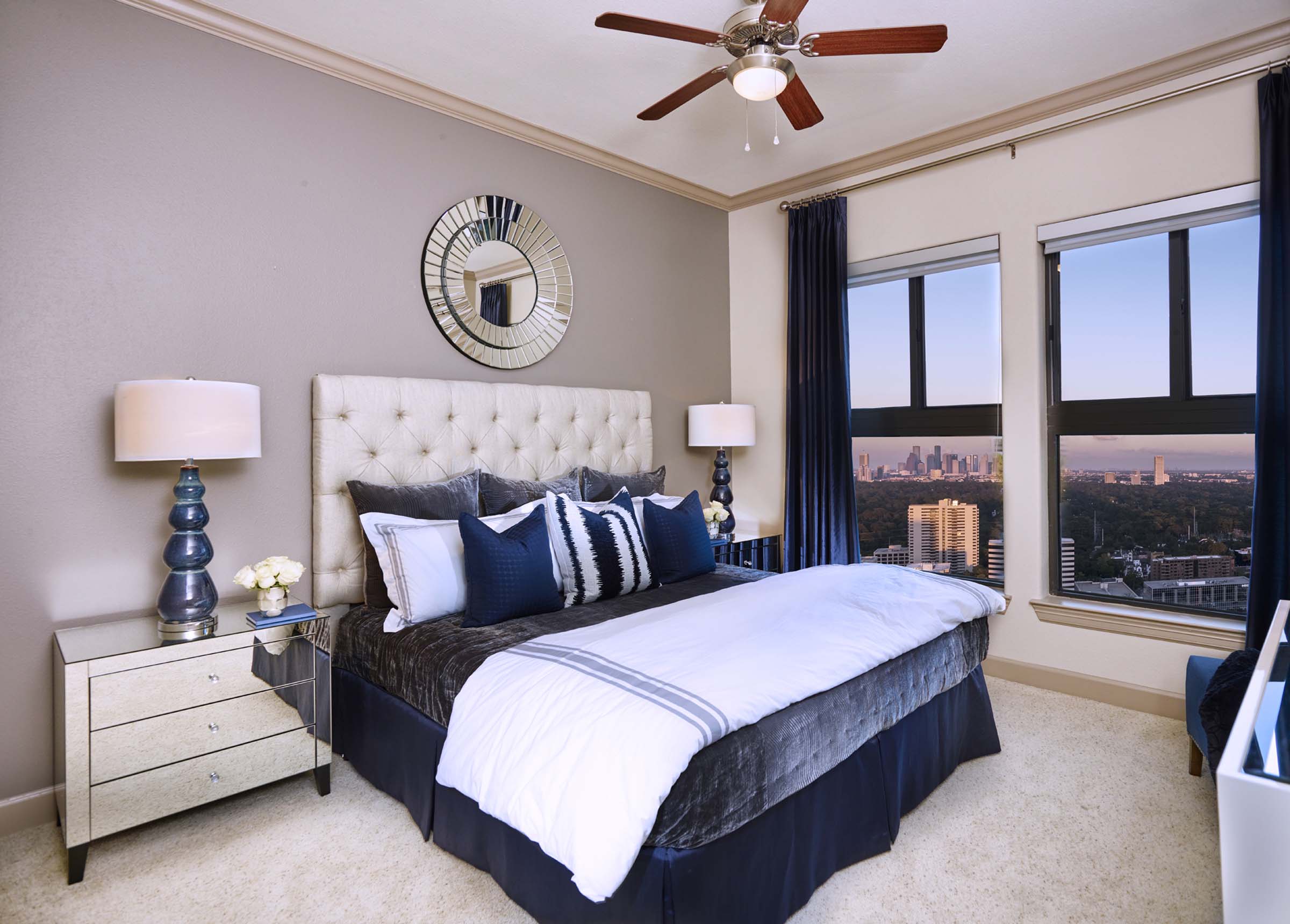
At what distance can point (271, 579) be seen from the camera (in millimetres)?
2383

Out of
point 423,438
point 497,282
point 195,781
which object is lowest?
point 195,781

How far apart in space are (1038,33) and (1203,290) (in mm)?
1337

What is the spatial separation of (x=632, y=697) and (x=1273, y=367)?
288cm

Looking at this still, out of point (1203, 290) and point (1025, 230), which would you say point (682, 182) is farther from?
point (1203, 290)

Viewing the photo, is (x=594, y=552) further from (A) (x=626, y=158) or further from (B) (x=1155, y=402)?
(B) (x=1155, y=402)

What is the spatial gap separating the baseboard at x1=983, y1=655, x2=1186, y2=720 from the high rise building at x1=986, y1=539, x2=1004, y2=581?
0.41 metres

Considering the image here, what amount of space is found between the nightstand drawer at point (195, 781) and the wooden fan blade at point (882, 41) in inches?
111

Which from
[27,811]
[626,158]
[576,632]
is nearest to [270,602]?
[27,811]

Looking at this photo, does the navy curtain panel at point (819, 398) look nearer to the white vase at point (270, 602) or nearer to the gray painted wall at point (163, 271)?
the gray painted wall at point (163, 271)

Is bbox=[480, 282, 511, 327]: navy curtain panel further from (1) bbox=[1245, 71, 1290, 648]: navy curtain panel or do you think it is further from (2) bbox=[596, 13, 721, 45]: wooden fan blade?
(1) bbox=[1245, 71, 1290, 648]: navy curtain panel

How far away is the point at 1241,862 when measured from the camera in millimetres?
1021

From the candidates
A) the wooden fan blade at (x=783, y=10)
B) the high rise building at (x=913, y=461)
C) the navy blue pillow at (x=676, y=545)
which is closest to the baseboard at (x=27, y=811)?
the navy blue pillow at (x=676, y=545)

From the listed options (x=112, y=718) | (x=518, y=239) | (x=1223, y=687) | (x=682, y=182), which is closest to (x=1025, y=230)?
(x=682, y=182)

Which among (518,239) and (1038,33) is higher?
(1038,33)
